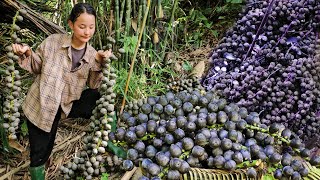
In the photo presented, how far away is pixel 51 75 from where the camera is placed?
143 cm

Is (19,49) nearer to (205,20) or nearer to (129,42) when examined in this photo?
(129,42)

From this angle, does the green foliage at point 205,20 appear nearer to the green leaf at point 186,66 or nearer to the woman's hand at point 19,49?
the green leaf at point 186,66

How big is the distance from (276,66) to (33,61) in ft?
3.69

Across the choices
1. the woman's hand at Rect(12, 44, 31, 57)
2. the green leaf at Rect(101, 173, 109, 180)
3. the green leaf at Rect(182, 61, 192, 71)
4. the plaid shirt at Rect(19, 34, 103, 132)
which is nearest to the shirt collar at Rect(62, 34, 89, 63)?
the plaid shirt at Rect(19, 34, 103, 132)

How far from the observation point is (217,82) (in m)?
2.16

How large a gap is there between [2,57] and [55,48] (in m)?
0.39

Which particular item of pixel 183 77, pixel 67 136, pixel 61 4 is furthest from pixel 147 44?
pixel 67 136

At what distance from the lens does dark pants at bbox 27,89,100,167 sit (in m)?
1.49

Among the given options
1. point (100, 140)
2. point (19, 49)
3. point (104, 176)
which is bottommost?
point (104, 176)

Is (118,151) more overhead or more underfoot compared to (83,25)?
more underfoot

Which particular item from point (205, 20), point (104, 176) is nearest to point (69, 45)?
point (104, 176)

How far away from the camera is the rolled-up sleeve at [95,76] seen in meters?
1.50

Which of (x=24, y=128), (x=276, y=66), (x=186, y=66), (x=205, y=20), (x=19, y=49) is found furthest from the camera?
(x=205, y=20)

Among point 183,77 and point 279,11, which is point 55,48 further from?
point 279,11
